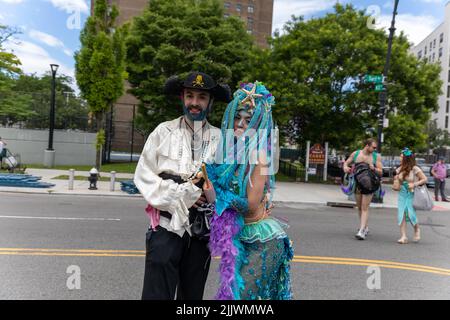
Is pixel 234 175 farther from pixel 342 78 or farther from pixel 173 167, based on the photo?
pixel 342 78

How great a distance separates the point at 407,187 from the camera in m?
7.53

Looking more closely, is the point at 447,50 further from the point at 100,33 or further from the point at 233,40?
the point at 100,33

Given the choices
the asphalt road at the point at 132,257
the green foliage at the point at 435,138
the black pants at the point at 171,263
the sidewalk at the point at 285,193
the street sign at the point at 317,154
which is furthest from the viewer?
the green foliage at the point at 435,138

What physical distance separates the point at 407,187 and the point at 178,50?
14.6 metres

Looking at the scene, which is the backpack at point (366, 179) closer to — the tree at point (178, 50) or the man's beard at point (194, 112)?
the man's beard at point (194, 112)

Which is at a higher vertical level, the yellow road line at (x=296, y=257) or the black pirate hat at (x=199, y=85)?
the black pirate hat at (x=199, y=85)

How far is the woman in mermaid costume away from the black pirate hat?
29 centimetres

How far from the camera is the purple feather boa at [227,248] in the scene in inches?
89.4

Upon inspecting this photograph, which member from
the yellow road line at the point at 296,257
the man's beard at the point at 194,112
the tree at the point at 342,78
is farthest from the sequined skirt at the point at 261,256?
the tree at the point at 342,78

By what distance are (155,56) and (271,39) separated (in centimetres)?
644

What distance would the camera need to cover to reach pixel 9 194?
37.1 ft

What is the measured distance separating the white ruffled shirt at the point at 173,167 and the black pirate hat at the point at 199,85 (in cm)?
25

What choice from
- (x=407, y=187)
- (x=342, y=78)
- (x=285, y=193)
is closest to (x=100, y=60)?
(x=285, y=193)

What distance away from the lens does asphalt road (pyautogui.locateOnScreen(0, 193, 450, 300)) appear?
422cm
